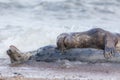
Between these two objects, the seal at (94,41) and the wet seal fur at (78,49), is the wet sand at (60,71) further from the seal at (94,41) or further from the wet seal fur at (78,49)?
the seal at (94,41)

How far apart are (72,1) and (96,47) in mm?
8635

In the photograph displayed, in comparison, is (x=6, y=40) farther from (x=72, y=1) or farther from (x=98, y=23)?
(x=72, y=1)

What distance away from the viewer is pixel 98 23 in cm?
1505

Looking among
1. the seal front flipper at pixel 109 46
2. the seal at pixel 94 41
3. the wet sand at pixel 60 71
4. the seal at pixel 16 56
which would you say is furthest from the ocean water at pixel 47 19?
the seal front flipper at pixel 109 46

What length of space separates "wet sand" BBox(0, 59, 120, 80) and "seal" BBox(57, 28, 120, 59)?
30cm

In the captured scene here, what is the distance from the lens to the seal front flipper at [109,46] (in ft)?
29.3

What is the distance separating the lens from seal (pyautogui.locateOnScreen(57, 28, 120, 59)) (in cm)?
901

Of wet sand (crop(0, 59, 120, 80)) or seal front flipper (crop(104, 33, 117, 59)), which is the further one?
seal front flipper (crop(104, 33, 117, 59))

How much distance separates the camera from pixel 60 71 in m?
8.45

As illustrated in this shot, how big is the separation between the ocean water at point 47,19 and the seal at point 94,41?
2.31 meters

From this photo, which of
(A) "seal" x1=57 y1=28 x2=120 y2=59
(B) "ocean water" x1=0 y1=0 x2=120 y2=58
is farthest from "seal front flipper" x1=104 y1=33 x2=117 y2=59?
(B) "ocean water" x1=0 y1=0 x2=120 y2=58

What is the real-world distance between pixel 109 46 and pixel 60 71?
3.43ft

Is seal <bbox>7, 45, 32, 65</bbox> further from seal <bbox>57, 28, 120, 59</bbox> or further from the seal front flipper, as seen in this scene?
the seal front flipper

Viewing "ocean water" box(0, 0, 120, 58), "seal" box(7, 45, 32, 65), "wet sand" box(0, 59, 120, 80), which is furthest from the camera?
"ocean water" box(0, 0, 120, 58)
